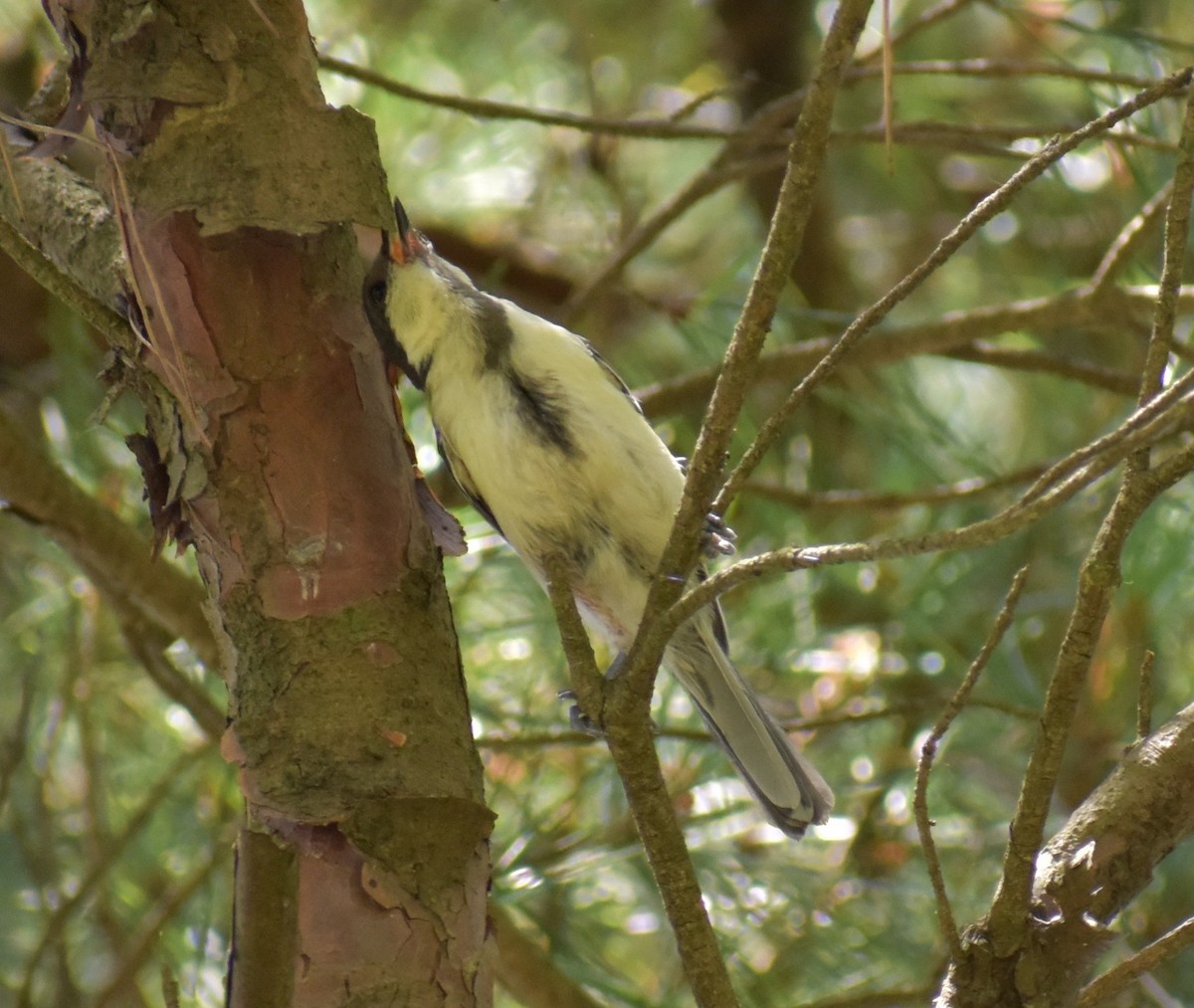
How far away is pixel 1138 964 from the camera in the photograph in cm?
97

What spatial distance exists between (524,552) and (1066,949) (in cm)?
97

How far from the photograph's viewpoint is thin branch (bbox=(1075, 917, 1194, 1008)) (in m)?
0.95

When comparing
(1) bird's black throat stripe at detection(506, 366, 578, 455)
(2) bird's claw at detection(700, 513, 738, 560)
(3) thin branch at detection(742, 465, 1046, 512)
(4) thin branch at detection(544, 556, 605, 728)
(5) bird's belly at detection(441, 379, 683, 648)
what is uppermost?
(3) thin branch at detection(742, 465, 1046, 512)

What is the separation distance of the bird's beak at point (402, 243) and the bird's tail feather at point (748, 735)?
2.00ft

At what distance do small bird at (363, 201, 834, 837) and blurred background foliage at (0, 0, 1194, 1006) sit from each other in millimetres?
103

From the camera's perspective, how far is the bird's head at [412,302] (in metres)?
1.85

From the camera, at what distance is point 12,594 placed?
255 cm

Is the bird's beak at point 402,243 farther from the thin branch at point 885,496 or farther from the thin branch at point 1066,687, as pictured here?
the thin branch at point 1066,687

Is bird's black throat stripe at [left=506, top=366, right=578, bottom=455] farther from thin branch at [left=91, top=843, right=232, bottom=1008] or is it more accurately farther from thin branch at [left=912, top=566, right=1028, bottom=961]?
thin branch at [left=912, top=566, right=1028, bottom=961]

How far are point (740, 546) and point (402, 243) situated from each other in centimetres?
87

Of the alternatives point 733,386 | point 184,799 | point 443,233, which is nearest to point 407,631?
point 733,386

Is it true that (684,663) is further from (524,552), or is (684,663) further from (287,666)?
(287,666)

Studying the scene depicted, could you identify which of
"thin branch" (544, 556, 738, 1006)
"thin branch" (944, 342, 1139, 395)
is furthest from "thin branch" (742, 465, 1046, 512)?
"thin branch" (544, 556, 738, 1006)

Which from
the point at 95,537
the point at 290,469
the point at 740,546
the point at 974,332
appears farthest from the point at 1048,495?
the point at 740,546
